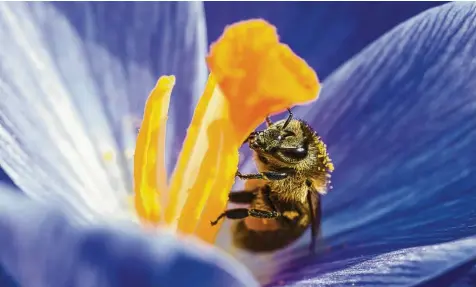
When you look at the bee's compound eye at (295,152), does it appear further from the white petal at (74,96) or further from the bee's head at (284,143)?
the white petal at (74,96)

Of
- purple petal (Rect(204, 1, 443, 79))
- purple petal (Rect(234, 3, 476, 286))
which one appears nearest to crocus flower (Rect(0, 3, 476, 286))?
purple petal (Rect(234, 3, 476, 286))

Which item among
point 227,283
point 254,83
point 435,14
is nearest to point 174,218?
point 254,83

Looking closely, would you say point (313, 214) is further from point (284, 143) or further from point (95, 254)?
point (95, 254)

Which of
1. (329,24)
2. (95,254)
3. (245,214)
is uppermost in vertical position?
(329,24)

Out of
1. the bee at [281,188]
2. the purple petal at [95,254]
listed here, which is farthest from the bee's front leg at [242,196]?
the purple petal at [95,254]

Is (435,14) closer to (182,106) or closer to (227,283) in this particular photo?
(182,106)

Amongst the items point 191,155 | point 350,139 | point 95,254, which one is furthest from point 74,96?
point 95,254
